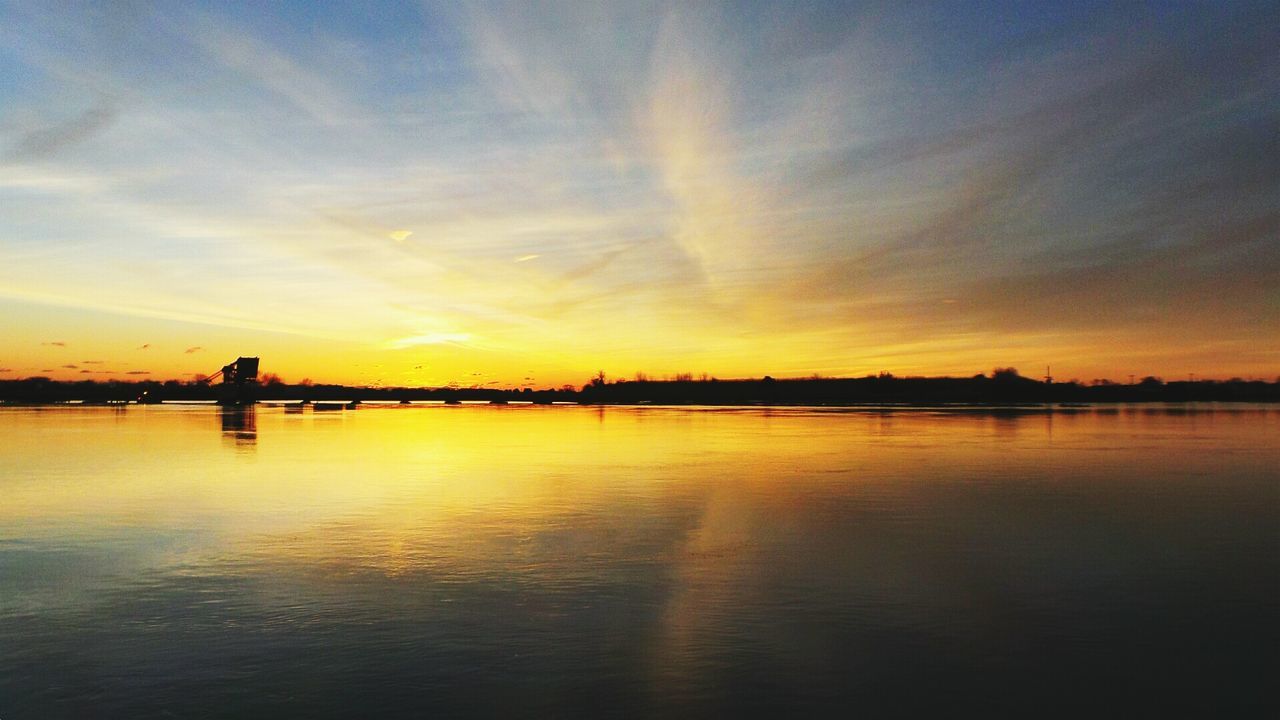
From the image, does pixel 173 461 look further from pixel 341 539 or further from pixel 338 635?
pixel 338 635

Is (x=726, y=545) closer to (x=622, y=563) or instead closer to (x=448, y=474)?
(x=622, y=563)

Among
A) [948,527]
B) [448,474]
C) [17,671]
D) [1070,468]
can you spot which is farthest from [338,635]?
[1070,468]

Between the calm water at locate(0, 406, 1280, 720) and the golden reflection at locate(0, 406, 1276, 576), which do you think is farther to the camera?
the golden reflection at locate(0, 406, 1276, 576)

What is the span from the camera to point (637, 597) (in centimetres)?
1416

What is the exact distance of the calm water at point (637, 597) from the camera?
9.85 metres

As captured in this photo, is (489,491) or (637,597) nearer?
(637,597)

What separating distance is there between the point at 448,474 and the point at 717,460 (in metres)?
12.7

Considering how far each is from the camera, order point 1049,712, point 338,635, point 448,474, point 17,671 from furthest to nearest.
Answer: point 448,474 < point 338,635 < point 17,671 < point 1049,712

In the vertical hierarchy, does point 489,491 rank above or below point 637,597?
above

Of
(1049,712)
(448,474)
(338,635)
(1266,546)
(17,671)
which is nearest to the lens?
(1049,712)

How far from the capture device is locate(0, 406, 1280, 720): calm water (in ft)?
32.3

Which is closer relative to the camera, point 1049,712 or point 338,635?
point 1049,712

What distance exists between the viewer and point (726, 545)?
19.0 m

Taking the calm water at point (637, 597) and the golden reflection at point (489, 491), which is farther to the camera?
the golden reflection at point (489, 491)
